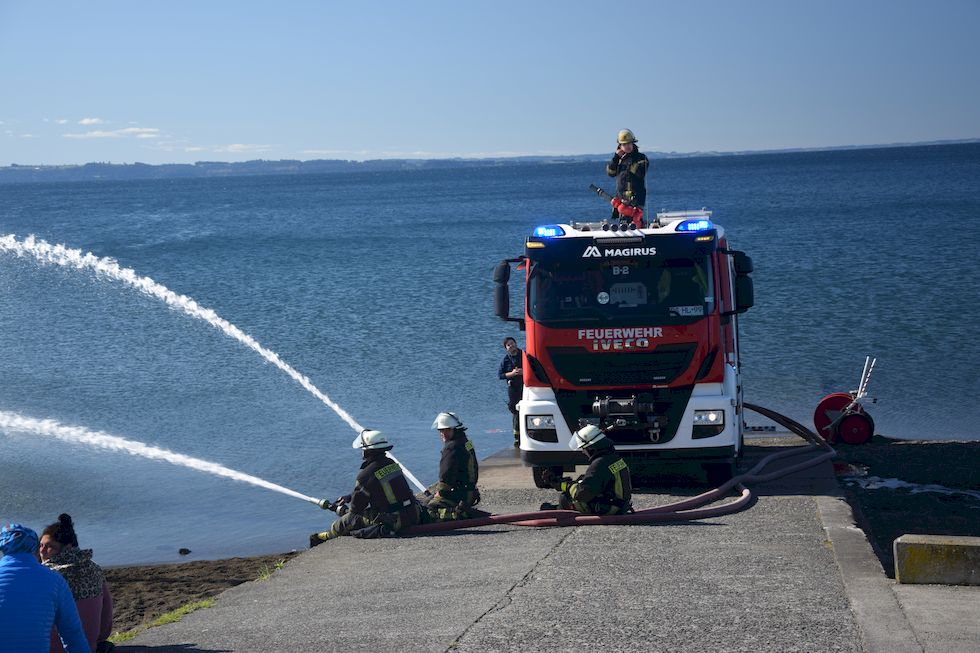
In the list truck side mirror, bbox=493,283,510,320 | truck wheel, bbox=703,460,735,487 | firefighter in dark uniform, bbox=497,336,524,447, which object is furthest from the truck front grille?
firefighter in dark uniform, bbox=497,336,524,447

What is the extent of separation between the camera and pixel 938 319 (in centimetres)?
3906

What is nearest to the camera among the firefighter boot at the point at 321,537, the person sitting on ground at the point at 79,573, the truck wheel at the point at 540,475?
the person sitting on ground at the point at 79,573

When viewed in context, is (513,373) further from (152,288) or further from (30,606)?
(152,288)

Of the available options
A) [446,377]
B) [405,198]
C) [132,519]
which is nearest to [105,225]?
[405,198]

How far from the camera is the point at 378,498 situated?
45.0 feet

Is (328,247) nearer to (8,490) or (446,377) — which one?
(446,377)

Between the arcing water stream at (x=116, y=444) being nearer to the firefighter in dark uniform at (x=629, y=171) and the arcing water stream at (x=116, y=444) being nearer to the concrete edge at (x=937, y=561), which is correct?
the firefighter in dark uniform at (x=629, y=171)

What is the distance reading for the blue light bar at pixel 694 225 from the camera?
50.7ft

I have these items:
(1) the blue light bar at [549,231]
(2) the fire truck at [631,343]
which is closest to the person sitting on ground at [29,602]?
Answer: (2) the fire truck at [631,343]

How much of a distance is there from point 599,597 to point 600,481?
3.17m

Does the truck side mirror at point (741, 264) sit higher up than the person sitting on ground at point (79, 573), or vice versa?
the truck side mirror at point (741, 264)

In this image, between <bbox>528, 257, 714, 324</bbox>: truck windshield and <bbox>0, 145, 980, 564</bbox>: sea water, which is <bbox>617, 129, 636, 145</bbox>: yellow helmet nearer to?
<bbox>528, 257, 714, 324</bbox>: truck windshield

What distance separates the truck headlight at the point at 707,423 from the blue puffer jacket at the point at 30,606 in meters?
8.58

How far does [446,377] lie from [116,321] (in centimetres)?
1941
